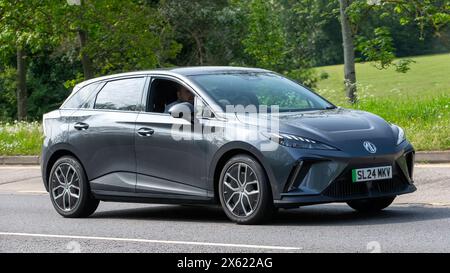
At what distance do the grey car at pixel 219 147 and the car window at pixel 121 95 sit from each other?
2 centimetres

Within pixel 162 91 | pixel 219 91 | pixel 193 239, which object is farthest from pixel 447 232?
pixel 162 91

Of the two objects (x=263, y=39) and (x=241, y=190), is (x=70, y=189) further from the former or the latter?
(x=263, y=39)

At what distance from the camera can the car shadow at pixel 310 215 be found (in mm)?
10633

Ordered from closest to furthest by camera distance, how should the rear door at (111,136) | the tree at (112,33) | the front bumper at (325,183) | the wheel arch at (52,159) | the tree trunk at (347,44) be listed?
the front bumper at (325,183) → the rear door at (111,136) → the wheel arch at (52,159) → the tree trunk at (347,44) → the tree at (112,33)

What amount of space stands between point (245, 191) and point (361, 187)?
1080 millimetres

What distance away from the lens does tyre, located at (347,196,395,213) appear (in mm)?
11273

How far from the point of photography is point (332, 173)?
33.0 ft

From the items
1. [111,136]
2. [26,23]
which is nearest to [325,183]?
[111,136]

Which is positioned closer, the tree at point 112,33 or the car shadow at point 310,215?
the car shadow at point 310,215

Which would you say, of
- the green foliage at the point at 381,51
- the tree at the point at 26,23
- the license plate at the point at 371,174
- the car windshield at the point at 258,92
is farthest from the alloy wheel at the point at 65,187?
the tree at the point at 26,23

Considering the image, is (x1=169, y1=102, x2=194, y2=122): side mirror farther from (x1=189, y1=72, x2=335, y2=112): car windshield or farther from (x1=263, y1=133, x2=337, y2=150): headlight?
(x1=263, y1=133, x2=337, y2=150): headlight

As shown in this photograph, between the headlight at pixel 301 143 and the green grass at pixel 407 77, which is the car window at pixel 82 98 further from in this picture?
the green grass at pixel 407 77

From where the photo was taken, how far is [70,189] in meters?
12.4
